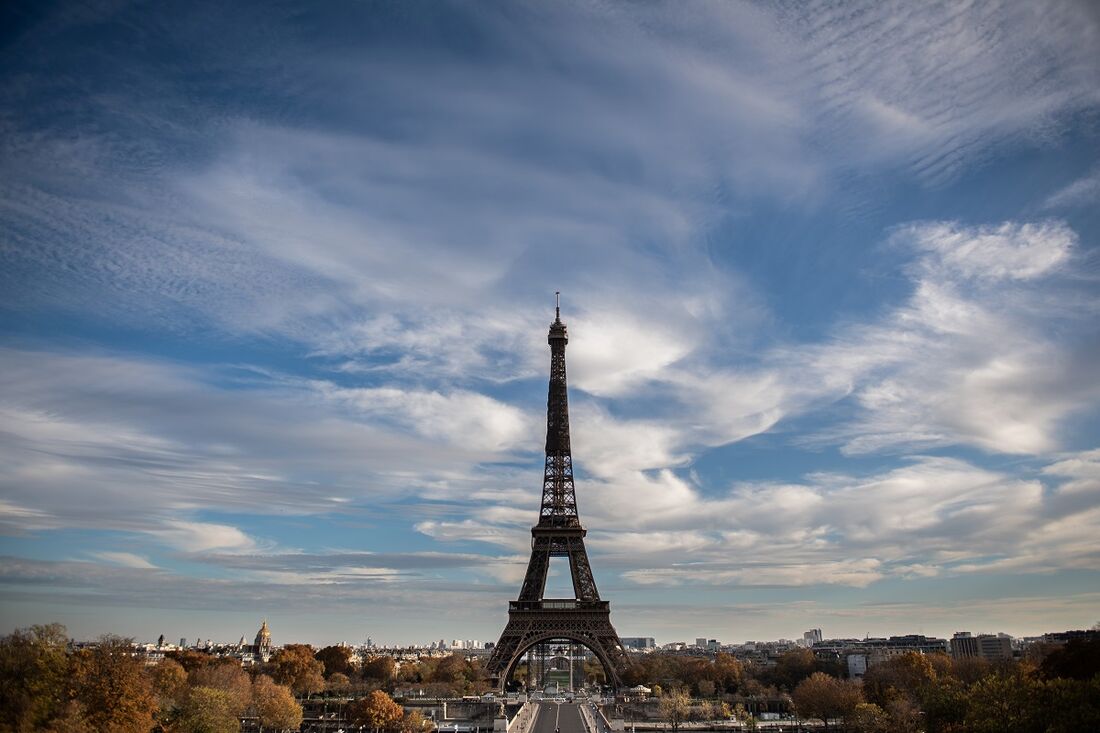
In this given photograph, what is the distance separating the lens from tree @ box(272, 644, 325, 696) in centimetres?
8406

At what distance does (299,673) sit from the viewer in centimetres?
8500

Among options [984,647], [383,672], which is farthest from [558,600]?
[984,647]

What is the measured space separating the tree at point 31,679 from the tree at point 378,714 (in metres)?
24.4

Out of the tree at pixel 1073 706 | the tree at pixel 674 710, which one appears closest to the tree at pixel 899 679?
the tree at pixel 674 710

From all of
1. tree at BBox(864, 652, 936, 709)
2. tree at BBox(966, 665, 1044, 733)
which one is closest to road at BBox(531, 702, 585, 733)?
tree at BBox(864, 652, 936, 709)

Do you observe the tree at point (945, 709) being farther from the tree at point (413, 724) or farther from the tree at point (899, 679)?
the tree at point (413, 724)

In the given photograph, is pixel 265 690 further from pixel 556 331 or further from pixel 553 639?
pixel 556 331

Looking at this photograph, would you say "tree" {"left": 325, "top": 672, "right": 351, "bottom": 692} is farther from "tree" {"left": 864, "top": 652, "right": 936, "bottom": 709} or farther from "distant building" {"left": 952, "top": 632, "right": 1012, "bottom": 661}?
"distant building" {"left": 952, "top": 632, "right": 1012, "bottom": 661}

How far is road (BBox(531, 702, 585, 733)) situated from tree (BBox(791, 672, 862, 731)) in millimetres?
17790

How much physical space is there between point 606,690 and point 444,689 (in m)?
27.7

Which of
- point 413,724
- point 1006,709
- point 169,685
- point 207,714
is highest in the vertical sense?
point 1006,709

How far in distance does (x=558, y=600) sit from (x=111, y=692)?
50.9 metres

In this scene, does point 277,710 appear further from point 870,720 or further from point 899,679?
point 899,679

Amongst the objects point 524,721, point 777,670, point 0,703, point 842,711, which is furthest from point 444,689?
point 0,703
